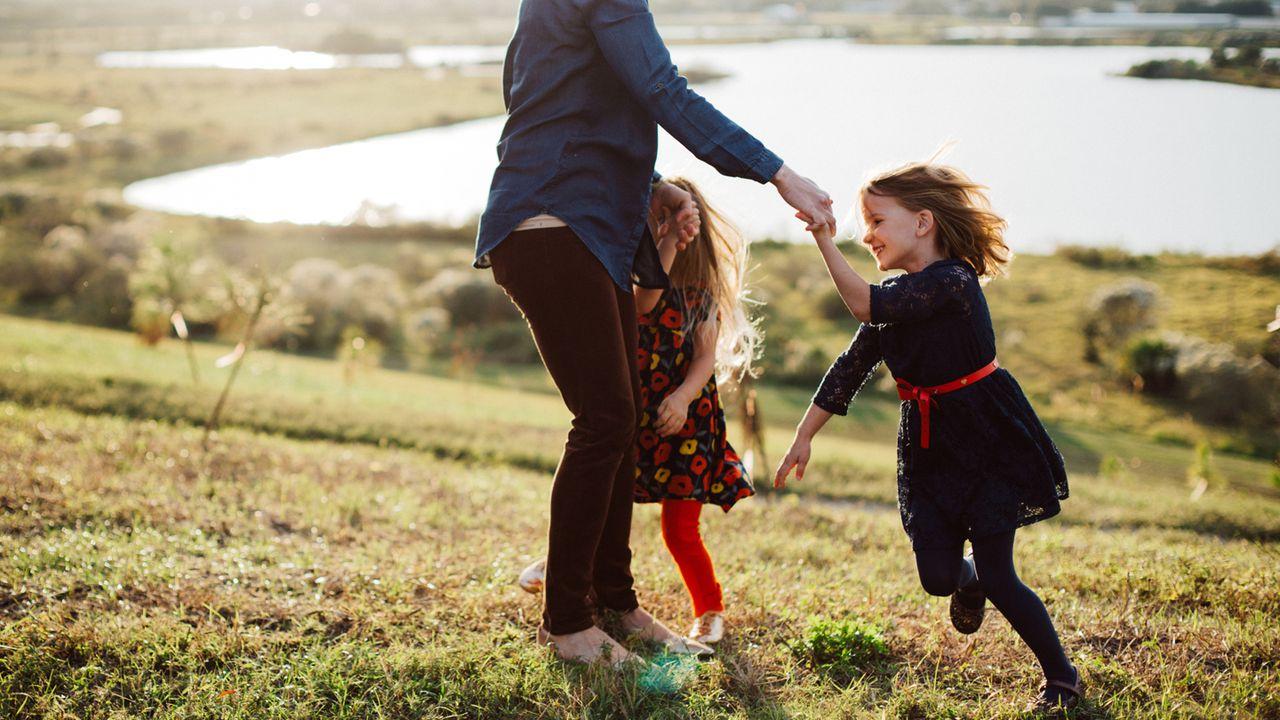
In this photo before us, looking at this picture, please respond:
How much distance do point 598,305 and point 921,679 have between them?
1543 millimetres

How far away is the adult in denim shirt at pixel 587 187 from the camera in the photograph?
2381 millimetres

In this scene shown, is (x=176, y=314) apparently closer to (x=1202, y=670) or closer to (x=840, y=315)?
(x=1202, y=670)

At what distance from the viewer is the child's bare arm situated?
9.78 feet

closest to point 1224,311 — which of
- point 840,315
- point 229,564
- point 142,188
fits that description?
point 840,315

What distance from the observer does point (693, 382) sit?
9.99 ft

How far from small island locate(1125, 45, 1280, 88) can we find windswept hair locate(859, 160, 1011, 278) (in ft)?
9.57

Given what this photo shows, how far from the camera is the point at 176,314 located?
22.4ft

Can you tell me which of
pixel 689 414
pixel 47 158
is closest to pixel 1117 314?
pixel 689 414

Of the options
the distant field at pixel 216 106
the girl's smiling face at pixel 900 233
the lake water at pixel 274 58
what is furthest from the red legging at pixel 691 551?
the lake water at pixel 274 58

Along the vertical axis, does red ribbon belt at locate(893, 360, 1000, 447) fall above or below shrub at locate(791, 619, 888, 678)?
above

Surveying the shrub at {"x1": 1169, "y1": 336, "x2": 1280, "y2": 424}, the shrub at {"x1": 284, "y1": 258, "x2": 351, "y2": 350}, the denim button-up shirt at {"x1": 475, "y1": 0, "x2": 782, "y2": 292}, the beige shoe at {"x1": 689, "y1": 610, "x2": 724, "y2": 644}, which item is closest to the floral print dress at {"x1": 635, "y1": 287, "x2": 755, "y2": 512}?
the beige shoe at {"x1": 689, "y1": 610, "x2": 724, "y2": 644}

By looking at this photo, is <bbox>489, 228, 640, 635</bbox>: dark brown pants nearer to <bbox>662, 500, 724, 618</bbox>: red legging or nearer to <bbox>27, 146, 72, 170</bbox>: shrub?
<bbox>662, 500, 724, 618</bbox>: red legging

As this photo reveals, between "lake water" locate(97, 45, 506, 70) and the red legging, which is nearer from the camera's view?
the red legging

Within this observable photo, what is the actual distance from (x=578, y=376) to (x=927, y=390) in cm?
103
